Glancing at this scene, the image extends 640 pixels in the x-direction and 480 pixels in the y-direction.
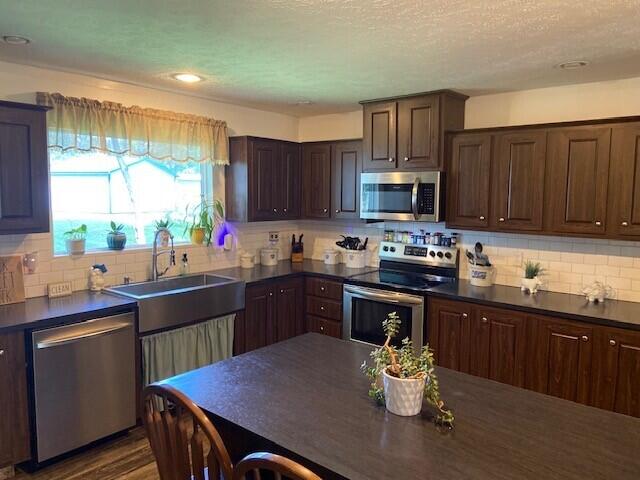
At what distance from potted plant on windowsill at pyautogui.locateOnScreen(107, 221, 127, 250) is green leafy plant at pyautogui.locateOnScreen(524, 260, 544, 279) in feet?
10.2

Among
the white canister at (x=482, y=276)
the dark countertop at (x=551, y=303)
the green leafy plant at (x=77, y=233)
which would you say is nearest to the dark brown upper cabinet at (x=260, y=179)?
the green leafy plant at (x=77, y=233)

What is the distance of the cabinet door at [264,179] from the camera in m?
4.42

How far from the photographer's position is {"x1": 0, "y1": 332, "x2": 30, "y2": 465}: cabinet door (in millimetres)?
2660

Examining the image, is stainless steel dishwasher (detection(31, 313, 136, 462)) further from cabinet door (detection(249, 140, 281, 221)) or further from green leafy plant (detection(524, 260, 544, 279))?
green leafy plant (detection(524, 260, 544, 279))

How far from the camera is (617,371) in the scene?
9.59 feet

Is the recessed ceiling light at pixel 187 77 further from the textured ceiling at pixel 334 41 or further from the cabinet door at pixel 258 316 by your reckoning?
the cabinet door at pixel 258 316

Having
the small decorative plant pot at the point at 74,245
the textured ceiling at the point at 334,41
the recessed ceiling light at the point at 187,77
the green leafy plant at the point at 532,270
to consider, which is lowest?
the green leafy plant at the point at 532,270

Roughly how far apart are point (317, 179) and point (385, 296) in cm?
150

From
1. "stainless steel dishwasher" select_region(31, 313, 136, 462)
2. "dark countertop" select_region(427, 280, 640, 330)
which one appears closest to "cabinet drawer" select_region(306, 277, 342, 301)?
"dark countertop" select_region(427, 280, 640, 330)

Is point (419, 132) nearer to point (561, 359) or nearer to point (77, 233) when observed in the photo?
point (561, 359)

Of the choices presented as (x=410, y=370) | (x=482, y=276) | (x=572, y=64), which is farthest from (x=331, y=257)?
(x=410, y=370)

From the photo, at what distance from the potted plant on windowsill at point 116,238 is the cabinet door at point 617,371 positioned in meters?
3.36

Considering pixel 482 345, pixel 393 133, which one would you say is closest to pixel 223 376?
pixel 482 345

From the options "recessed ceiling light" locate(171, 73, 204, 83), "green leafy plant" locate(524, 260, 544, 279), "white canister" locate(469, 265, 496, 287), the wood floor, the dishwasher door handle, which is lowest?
the wood floor
